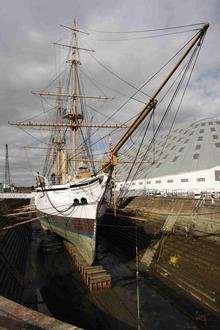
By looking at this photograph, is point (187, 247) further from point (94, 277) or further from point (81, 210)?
point (81, 210)

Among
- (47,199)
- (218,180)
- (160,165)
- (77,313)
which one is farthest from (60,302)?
(160,165)

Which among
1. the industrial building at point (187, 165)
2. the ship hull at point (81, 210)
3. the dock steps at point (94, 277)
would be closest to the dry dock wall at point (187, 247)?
the dock steps at point (94, 277)

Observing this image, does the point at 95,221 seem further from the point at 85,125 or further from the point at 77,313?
the point at 85,125

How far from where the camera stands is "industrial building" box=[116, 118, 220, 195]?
165 ft

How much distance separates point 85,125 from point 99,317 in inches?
915

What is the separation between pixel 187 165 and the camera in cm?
5459

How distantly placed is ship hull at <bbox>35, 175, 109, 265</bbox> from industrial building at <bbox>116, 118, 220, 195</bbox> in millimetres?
20745

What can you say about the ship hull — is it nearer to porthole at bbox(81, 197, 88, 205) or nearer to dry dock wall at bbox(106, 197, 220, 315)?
porthole at bbox(81, 197, 88, 205)

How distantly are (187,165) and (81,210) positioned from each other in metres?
34.3

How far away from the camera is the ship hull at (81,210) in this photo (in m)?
22.9

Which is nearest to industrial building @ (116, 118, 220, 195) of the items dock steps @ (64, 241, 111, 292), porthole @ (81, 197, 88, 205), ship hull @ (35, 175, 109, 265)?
ship hull @ (35, 175, 109, 265)

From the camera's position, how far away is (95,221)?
74.7 ft

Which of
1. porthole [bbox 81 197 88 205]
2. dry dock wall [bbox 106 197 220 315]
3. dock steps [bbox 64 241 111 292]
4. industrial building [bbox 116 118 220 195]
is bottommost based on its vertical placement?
dock steps [bbox 64 241 111 292]

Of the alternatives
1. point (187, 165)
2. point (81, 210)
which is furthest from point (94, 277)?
point (187, 165)
